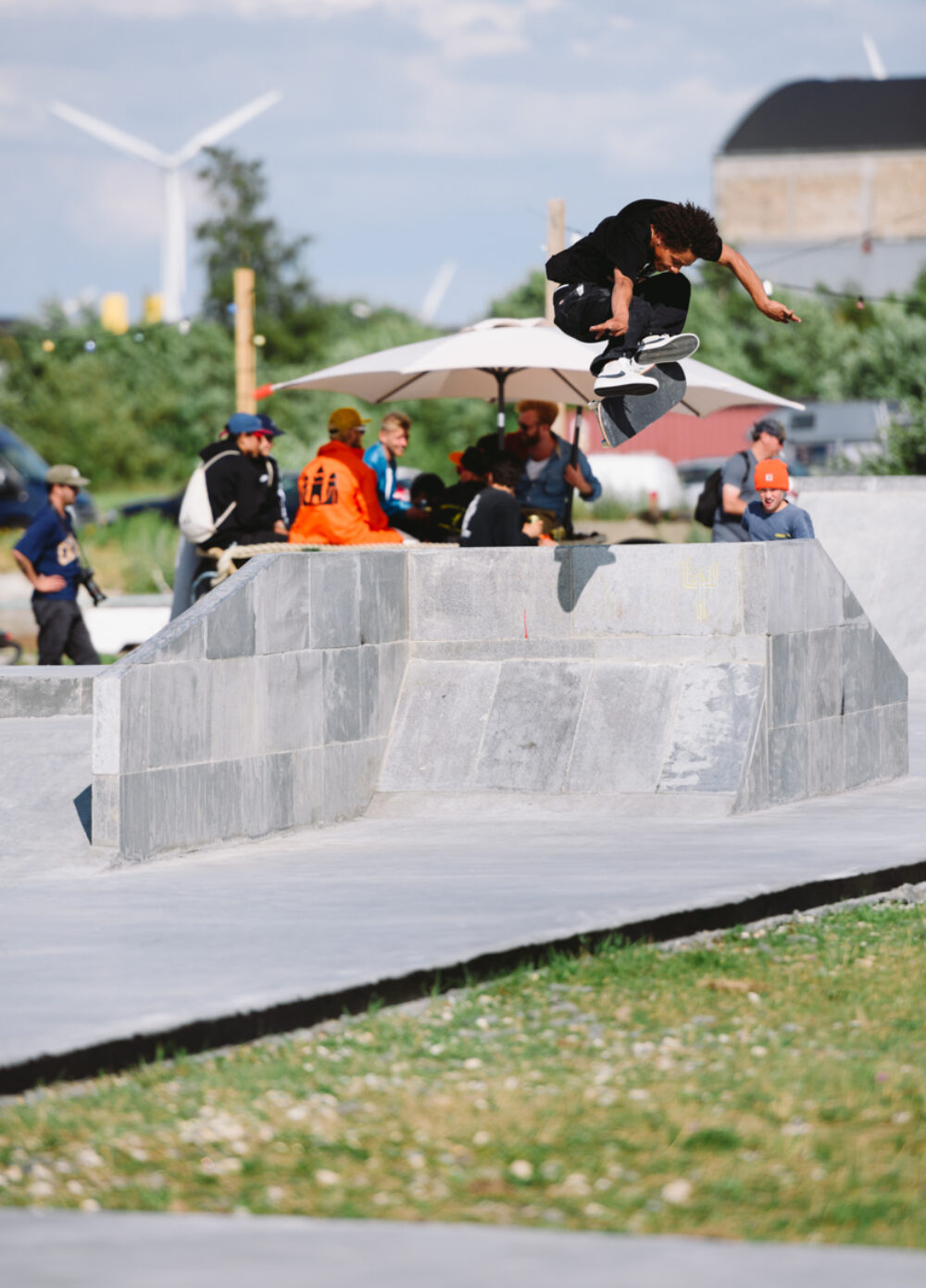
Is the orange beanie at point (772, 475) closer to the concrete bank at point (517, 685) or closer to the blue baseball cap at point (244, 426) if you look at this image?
the concrete bank at point (517, 685)

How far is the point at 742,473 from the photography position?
13.3m

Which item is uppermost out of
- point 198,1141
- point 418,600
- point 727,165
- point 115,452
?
point 727,165

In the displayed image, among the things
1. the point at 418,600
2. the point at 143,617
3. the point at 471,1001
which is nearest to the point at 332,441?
the point at 418,600

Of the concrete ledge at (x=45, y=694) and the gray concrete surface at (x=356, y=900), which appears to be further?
the concrete ledge at (x=45, y=694)

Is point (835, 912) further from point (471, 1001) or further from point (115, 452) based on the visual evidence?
point (115, 452)

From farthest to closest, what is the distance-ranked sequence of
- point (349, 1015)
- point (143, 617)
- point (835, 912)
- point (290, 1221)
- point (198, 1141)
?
point (143, 617) → point (835, 912) → point (349, 1015) → point (198, 1141) → point (290, 1221)

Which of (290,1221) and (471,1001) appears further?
(471,1001)

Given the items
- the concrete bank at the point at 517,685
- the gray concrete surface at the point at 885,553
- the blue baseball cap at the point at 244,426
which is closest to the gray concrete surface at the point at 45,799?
the concrete bank at the point at 517,685

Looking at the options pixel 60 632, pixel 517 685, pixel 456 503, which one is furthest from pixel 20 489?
pixel 517 685

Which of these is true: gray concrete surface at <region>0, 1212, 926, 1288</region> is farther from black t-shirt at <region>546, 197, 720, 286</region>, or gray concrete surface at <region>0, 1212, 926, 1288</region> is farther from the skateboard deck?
the skateboard deck

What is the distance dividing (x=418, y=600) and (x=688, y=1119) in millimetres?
6357

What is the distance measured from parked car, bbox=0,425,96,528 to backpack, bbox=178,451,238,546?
19.7 meters

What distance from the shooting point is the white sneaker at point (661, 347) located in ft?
30.5

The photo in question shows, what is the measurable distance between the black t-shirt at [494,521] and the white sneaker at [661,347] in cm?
203
